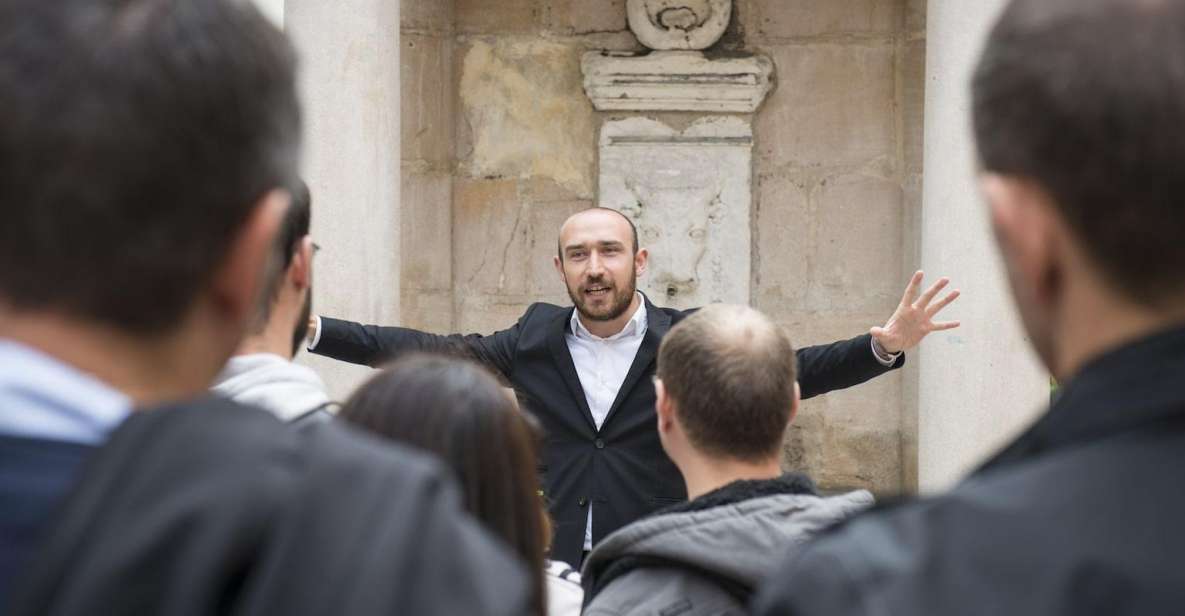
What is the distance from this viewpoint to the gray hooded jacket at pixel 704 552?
2.11m

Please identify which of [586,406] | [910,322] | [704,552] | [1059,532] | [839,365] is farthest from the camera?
[586,406]

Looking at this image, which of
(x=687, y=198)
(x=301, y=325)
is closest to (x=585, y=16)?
(x=687, y=198)

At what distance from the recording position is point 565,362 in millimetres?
4684

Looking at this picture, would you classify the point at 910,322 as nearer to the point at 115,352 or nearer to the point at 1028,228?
the point at 1028,228

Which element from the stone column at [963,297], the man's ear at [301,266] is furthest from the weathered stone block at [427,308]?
the man's ear at [301,266]

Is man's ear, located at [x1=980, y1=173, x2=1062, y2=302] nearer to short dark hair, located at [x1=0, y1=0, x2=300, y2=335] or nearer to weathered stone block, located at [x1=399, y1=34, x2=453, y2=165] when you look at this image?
short dark hair, located at [x1=0, y1=0, x2=300, y2=335]

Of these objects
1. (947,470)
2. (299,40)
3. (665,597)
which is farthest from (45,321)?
(947,470)

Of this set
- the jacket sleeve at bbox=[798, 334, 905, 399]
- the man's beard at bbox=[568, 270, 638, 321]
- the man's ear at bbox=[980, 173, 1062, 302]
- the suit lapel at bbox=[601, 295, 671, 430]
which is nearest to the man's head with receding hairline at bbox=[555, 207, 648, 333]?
the man's beard at bbox=[568, 270, 638, 321]

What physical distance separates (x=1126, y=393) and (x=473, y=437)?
Result: 852 mm

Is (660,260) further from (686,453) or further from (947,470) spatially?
(686,453)

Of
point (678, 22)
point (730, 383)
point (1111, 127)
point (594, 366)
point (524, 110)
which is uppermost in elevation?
point (678, 22)

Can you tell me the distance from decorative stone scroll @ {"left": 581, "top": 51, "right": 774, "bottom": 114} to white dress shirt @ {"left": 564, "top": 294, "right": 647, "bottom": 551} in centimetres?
231

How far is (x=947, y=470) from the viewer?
224 inches

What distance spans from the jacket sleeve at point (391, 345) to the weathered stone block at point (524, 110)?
2.30 m
